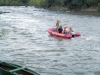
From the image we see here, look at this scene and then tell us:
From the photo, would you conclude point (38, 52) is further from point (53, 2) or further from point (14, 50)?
point (53, 2)

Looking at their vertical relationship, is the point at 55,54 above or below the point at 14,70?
below

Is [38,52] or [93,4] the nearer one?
[38,52]

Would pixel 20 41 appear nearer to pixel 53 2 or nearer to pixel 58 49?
pixel 58 49

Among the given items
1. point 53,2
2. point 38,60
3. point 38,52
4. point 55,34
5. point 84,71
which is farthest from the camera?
point 53,2

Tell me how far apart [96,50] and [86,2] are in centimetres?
5087

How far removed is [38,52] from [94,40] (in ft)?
22.5

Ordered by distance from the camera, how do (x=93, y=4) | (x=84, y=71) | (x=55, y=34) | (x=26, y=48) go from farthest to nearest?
(x=93, y=4), (x=55, y=34), (x=26, y=48), (x=84, y=71)

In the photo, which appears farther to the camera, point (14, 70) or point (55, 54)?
point (55, 54)

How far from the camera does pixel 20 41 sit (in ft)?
70.3

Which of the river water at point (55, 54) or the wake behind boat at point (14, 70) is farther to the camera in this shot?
the river water at point (55, 54)

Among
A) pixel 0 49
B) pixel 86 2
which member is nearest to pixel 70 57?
pixel 0 49

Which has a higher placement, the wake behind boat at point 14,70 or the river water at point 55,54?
the wake behind boat at point 14,70

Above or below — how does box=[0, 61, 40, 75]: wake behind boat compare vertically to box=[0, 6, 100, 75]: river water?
above

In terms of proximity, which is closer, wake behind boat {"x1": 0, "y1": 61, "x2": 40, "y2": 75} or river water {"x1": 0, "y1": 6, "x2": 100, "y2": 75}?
wake behind boat {"x1": 0, "y1": 61, "x2": 40, "y2": 75}
